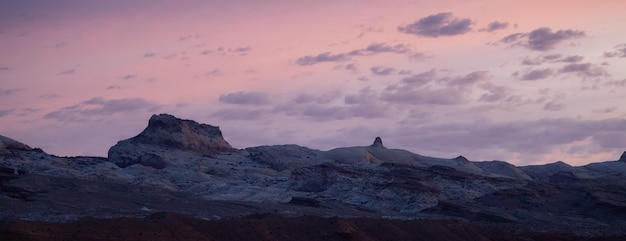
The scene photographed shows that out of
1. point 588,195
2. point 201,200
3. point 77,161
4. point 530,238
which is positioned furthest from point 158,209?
point 588,195

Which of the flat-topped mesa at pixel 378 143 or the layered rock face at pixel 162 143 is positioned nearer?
the layered rock face at pixel 162 143

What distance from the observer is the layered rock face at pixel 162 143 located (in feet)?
333

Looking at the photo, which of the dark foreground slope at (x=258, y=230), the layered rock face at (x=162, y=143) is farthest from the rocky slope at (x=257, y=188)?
the dark foreground slope at (x=258, y=230)

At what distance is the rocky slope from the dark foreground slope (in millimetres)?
4329

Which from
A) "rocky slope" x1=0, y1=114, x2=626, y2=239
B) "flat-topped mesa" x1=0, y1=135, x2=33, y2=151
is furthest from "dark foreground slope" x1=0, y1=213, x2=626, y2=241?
"flat-topped mesa" x1=0, y1=135, x2=33, y2=151

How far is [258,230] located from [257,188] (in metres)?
32.7

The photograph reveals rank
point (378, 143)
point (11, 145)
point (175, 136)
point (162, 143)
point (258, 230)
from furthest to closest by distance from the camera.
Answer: point (378, 143), point (175, 136), point (162, 143), point (11, 145), point (258, 230)

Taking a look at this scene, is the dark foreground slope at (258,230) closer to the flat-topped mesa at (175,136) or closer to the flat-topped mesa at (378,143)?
the flat-topped mesa at (175,136)

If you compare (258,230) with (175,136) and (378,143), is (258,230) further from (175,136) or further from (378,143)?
(378,143)

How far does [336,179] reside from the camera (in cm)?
9056

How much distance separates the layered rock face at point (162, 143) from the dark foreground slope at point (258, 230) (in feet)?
142

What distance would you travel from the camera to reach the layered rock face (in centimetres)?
10144

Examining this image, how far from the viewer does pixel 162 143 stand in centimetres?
10681

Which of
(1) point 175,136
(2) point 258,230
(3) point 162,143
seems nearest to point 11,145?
(3) point 162,143
